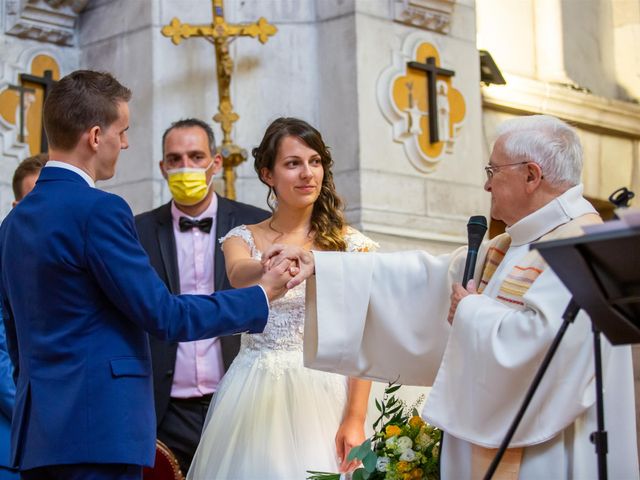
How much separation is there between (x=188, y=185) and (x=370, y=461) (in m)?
2.07

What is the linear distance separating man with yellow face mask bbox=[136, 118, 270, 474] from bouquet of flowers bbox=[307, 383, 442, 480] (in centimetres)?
139

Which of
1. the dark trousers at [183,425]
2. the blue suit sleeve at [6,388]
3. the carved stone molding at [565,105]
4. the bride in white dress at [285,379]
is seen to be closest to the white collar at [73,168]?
the bride in white dress at [285,379]

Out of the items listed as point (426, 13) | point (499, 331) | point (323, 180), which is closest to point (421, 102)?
point (426, 13)

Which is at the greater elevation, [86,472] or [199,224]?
[199,224]

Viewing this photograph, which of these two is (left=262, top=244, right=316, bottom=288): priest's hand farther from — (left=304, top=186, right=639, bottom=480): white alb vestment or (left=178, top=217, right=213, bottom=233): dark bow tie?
(left=178, top=217, right=213, bottom=233): dark bow tie

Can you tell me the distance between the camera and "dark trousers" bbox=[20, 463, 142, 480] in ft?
10.6

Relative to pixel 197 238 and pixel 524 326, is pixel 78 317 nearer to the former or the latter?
pixel 524 326

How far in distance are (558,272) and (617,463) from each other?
2.81 feet

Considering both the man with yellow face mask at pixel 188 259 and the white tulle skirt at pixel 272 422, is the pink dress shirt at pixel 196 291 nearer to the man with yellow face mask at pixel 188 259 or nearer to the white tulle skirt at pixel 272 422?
the man with yellow face mask at pixel 188 259

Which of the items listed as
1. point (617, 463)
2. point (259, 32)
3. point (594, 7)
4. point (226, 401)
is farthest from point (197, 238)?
point (594, 7)

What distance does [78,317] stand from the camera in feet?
10.8

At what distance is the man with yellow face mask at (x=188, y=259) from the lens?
512 cm

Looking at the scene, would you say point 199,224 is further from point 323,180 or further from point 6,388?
point 6,388

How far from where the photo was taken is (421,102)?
7387mm
